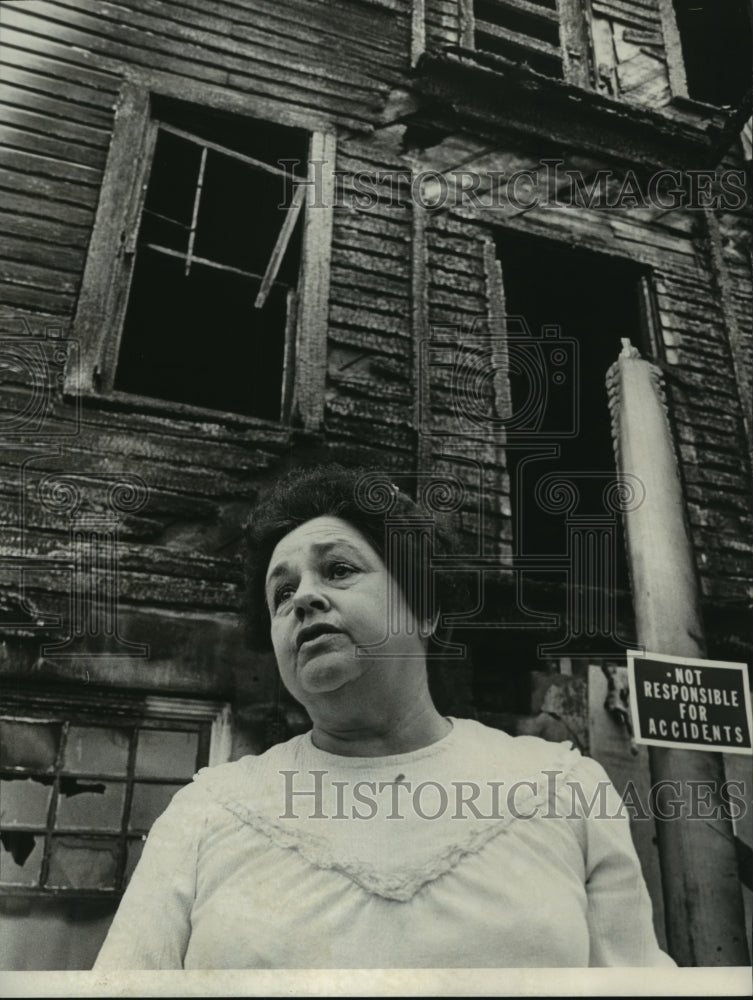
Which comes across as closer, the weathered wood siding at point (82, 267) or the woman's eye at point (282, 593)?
the woman's eye at point (282, 593)

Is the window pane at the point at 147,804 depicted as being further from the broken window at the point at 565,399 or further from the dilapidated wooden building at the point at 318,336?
the broken window at the point at 565,399

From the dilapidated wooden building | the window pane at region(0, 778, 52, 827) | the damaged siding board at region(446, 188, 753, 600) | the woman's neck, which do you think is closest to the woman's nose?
the woman's neck

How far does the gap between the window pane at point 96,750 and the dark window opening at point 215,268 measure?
1.10 m

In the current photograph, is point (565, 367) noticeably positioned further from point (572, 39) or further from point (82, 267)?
point (572, 39)

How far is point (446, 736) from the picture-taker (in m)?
1.96

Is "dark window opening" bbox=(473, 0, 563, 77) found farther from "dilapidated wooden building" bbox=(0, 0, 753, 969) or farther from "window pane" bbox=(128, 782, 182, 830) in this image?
"window pane" bbox=(128, 782, 182, 830)

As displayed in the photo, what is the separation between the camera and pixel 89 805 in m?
2.08

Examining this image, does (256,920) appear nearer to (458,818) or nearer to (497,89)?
(458,818)

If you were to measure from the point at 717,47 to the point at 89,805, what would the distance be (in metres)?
3.71

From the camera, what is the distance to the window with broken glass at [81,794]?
6.63 feet

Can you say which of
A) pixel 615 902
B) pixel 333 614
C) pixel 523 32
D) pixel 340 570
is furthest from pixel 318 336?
pixel 523 32

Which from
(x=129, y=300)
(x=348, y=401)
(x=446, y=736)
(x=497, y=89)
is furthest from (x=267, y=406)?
(x=497, y=89)

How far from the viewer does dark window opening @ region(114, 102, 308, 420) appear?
2797 mm

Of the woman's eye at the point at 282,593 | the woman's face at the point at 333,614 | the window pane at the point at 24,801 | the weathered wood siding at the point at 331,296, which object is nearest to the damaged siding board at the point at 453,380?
the weathered wood siding at the point at 331,296
